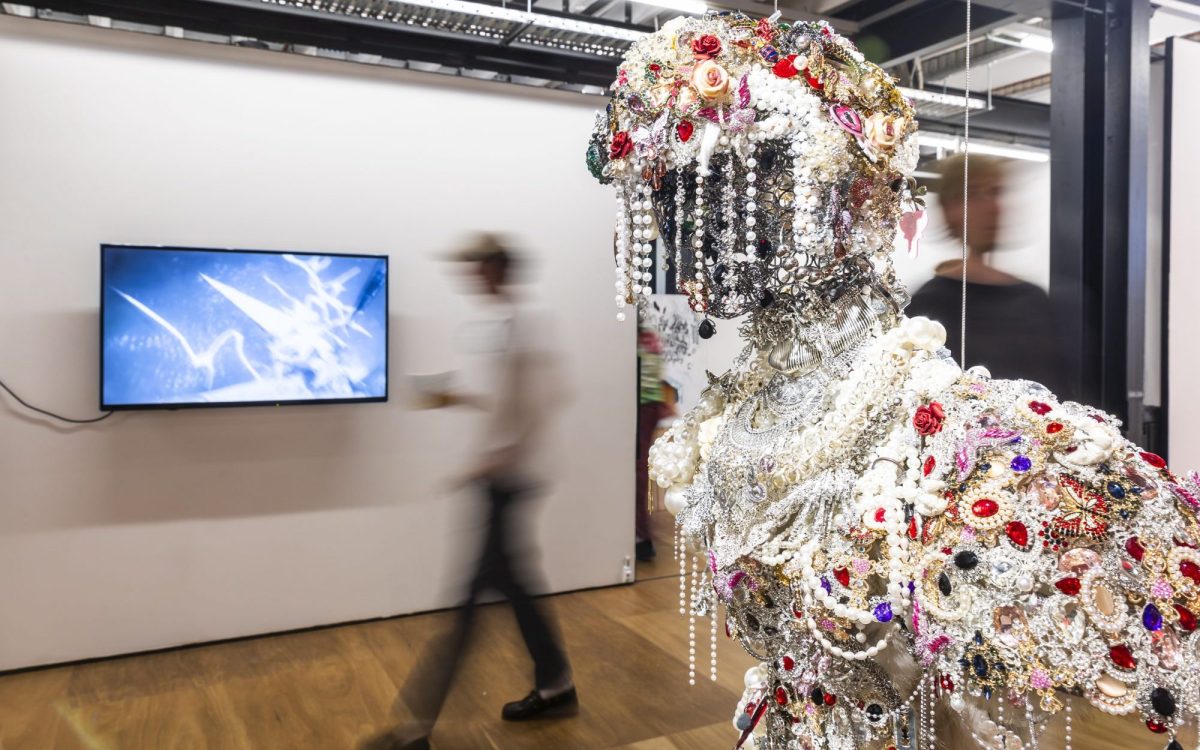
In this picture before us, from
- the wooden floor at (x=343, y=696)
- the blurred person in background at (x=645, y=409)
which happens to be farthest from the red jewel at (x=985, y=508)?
the blurred person in background at (x=645, y=409)

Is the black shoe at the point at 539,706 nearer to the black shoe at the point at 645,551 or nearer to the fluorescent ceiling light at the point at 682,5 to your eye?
the black shoe at the point at 645,551

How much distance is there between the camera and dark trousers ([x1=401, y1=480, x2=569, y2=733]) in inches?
93.0

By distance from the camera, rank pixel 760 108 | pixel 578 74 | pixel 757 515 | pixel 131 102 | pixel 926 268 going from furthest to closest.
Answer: pixel 578 74
pixel 131 102
pixel 926 268
pixel 757 515
pixel 760 108

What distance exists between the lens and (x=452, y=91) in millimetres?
3406

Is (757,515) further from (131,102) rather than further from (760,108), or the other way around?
(131,102)

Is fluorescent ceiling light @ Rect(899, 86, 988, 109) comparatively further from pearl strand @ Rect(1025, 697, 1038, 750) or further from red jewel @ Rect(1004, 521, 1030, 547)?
pearl strand @ Rect(1025, 697, 1038, 750)

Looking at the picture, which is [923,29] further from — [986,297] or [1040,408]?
[1040,408]

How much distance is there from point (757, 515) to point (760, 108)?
63cm

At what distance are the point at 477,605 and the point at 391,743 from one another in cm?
54

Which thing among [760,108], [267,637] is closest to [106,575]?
[267,637]

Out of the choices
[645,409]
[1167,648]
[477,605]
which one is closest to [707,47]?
[1167,648]

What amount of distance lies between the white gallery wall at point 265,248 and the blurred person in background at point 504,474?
6.7 inches

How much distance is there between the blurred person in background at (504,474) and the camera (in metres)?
2.37

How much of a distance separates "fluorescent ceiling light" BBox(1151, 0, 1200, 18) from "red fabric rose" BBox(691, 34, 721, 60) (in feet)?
8.24
